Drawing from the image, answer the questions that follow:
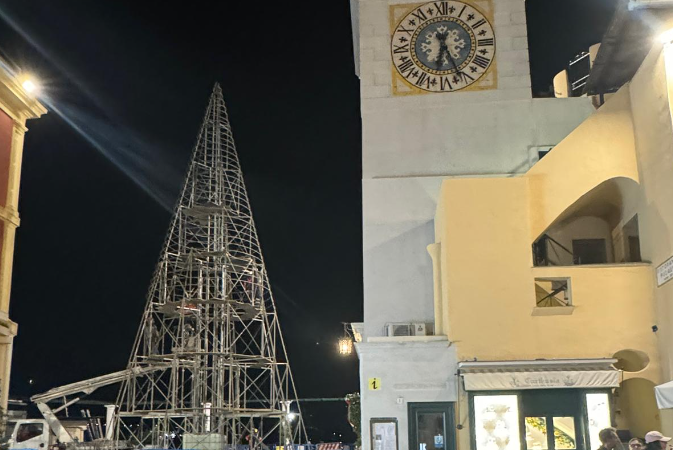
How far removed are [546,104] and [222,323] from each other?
1626cm

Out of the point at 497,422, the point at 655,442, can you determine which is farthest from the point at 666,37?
the point at 655,442

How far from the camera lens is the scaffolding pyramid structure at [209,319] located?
32.2m

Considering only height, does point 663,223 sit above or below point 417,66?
A: below

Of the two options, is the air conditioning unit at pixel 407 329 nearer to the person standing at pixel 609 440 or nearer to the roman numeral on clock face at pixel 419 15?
the roman numeral on clock face at pixel 419 15

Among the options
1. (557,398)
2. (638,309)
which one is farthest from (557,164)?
(557,398)

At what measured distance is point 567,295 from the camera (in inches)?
870

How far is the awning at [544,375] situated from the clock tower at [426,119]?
6.04 metres

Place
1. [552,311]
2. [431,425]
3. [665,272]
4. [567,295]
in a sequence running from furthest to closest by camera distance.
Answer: [567,295] → [552,311] → [431,425] → [665,272]

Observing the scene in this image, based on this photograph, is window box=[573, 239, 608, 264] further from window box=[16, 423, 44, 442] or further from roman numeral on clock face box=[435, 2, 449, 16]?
window box=[16, 423, 44, 442]

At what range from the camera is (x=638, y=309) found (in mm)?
21609

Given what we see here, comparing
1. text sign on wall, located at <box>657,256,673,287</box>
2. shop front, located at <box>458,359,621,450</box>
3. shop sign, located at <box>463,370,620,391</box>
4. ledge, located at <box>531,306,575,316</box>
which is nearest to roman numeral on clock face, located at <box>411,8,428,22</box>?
ledge, located at <box>531,306,575,316</box>

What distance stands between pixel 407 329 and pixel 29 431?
18715 mm

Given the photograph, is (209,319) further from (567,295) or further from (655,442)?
(655,442)

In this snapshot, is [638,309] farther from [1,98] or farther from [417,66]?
[1,98]
